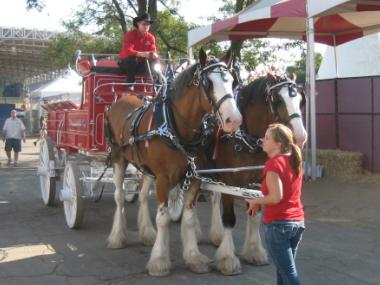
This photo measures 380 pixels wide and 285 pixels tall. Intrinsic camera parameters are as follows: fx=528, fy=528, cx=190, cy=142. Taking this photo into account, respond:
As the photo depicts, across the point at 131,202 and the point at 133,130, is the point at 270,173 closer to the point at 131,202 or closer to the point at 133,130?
the point at 133,130

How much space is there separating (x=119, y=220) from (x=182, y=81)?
6.86 ft

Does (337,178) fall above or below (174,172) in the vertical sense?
below

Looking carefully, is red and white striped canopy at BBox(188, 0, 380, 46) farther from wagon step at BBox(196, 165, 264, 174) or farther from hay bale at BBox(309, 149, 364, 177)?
wagon step at BBox(196, 165, 264, 174)

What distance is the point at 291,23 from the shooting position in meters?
12.6

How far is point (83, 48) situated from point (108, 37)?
1.73 metres

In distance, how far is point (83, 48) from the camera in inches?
984

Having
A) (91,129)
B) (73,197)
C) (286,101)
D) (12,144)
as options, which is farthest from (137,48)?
(12,144)

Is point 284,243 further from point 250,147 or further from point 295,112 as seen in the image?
point 250,147

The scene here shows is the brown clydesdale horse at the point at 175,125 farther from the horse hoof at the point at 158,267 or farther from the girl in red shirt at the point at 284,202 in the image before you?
the girl in red shirt at the point at 284,202

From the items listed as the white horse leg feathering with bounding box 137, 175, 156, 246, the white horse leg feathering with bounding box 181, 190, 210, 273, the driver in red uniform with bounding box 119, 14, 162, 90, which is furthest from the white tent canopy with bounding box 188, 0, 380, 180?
the white horse leg feathering with bounding box 181, 190, 210, 273

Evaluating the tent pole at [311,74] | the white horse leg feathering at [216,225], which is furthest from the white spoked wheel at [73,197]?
the tent pole at [311,74]

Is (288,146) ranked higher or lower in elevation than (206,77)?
lower

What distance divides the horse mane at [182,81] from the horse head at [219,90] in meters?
0.16

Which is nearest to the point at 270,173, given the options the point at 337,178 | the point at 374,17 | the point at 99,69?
the point at 99,69
